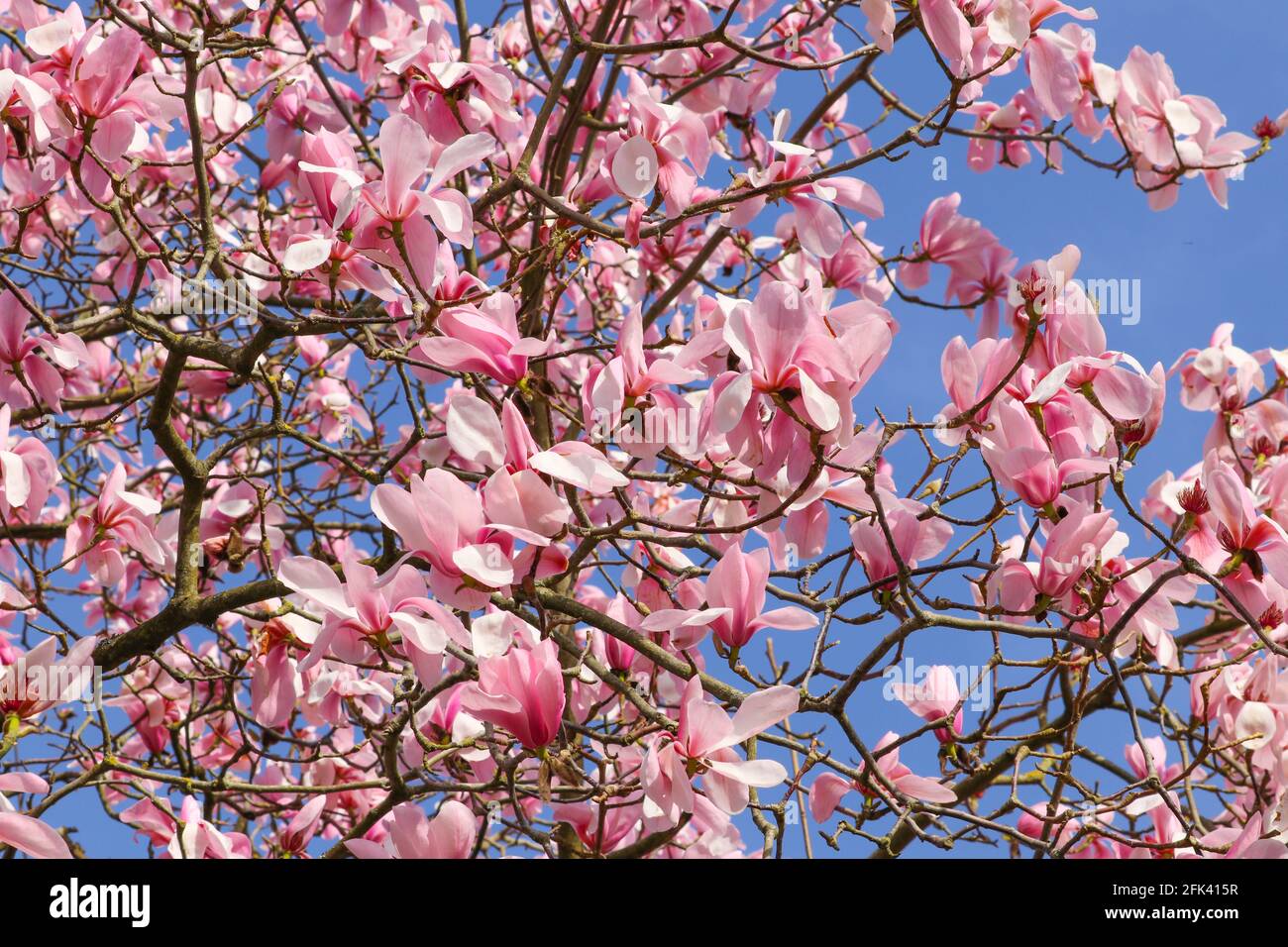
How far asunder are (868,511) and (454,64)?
1262mm

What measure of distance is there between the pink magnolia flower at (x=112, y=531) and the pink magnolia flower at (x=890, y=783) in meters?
1.53

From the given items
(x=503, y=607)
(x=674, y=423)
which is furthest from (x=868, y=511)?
(x=503, y=607)

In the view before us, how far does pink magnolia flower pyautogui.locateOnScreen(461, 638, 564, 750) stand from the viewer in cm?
166

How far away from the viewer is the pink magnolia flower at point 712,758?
164 cm

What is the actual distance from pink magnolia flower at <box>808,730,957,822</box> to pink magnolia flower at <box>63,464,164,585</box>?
5.00 ft

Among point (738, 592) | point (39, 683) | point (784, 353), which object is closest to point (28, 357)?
point (39, 683)

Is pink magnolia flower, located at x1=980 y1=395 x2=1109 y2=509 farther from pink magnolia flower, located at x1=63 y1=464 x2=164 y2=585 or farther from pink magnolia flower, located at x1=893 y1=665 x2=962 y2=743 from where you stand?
pink magnolia flower, located at x1=63 y1=464 x2=164 y2=585

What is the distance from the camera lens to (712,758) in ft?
5.51

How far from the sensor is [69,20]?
235cm

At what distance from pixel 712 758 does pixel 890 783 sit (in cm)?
54

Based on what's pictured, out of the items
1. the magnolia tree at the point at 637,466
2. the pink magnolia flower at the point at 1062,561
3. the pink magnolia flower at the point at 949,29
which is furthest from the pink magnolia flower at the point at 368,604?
the pink magnolia flower at the point at 949,29

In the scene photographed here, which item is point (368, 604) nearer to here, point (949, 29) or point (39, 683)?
point (39, 683)

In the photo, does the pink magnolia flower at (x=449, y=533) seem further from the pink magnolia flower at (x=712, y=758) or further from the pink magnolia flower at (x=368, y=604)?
the pink magnolia flower at (x=712, y=758)
